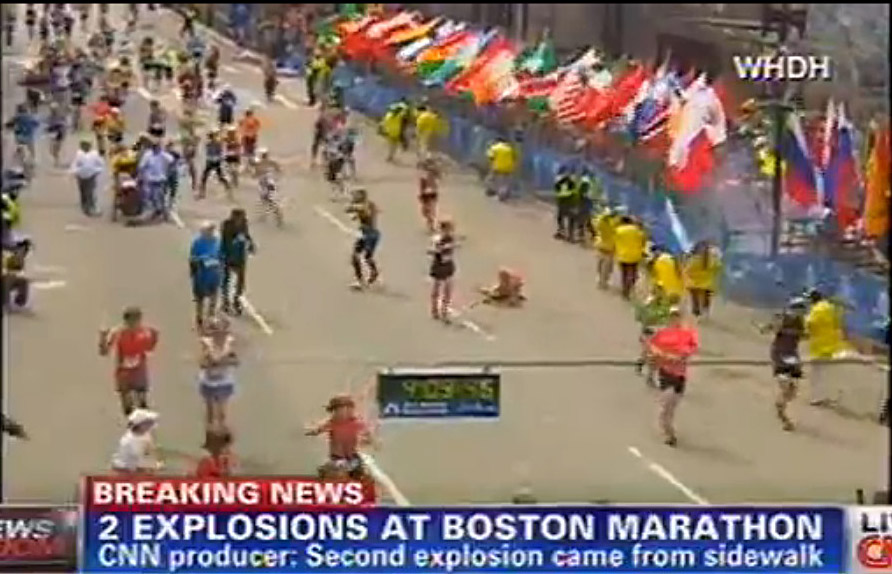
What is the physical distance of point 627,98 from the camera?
610 inches

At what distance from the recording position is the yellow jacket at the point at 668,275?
15.4 metres

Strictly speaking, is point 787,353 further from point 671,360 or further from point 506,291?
point 506,291

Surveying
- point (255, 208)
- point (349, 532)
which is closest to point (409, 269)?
point (255, 208)

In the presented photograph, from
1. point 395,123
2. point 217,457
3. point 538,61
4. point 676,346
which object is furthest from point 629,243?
point 217,457

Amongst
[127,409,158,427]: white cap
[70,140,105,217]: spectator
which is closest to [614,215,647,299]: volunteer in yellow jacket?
[127,409,158,427]: white cap

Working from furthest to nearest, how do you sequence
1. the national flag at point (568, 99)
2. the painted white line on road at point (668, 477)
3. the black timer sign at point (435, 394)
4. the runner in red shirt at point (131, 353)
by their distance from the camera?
the national flag at point (568, 99) < the runner in red shirt at point (131, 353) < the black timer sign at point (435, 394) < the painted white line on road at point (668, 477)

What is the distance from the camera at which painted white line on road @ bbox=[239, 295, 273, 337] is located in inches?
603

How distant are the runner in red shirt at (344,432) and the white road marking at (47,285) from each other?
1.89 meters

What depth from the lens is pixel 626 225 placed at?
15664 mm

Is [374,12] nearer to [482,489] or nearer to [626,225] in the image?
[626,225]

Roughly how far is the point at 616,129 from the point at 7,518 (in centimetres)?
462

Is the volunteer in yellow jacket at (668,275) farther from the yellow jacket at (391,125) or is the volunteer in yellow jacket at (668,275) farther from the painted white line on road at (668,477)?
the yellow jacket at (391,125)

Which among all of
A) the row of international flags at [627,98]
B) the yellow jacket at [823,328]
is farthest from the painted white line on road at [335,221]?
the yellow jacket at [823,328]

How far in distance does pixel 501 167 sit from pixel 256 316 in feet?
6.31
